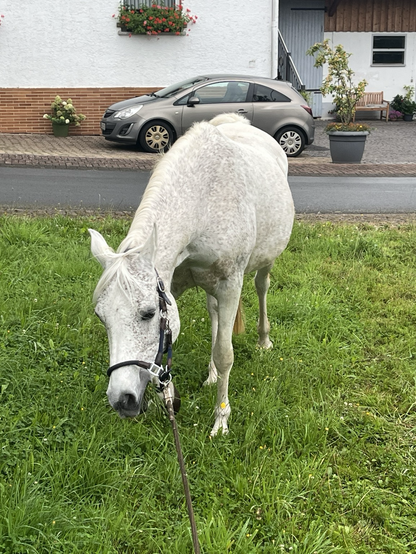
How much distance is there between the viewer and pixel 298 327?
18.4 ft

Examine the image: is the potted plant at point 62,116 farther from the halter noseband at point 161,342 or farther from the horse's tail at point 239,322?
the halter noseband at point 161,342

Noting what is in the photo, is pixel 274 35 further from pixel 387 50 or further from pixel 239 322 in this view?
pixel 239 322

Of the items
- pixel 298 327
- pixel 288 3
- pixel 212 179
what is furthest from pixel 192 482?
pixel 288 3

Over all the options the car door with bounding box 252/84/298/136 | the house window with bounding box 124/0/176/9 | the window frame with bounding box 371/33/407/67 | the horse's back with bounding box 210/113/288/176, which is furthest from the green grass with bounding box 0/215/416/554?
the window frame with bounding box 371/33/407/67

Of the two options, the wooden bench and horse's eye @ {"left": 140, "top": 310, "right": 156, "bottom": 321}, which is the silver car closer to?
the wooden bench

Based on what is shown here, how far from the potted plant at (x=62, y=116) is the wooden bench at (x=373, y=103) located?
12.7m

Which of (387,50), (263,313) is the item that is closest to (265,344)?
(263,313)

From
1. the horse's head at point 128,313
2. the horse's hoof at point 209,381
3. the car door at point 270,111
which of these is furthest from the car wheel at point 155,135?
the horse's head at point 128,313

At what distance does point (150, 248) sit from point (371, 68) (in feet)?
88.9

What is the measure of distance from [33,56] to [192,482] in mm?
17563

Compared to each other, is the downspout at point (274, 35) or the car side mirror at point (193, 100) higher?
the downspout at point (274, 35)

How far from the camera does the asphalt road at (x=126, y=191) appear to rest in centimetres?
1016

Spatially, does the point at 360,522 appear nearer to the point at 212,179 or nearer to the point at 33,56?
the point at 212,179

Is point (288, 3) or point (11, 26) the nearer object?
point (11, 26)
